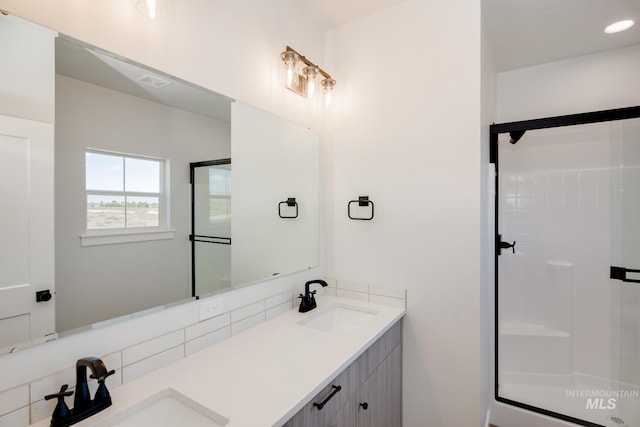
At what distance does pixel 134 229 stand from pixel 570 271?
3.17m

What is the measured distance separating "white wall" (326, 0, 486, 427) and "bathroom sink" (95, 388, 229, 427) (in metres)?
1.25

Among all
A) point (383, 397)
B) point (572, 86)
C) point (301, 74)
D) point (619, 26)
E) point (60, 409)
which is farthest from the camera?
point (572, 86)

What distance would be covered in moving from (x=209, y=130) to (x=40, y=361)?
0.98m

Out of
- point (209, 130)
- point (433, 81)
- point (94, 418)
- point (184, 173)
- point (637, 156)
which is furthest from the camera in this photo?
point (637, 156)

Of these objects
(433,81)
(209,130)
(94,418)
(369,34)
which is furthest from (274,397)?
(369,34)

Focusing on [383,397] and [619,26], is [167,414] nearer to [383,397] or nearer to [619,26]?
[383,397]

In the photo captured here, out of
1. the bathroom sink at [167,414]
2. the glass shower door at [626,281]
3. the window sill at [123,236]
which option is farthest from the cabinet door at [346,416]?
the glass shower door at [626,281]

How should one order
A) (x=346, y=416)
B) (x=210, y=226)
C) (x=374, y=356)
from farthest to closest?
(x=374, y=356)
(x=210, y=226)
(x=346, y=416)

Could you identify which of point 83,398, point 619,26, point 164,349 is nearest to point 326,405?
point 164,349

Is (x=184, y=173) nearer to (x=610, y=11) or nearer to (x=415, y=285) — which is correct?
(x=415, y=285)

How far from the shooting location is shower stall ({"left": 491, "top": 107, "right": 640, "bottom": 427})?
6.60ft

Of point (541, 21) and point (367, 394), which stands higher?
point (541, 21)

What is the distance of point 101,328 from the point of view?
3.16ft

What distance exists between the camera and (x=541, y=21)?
1.89 metres
